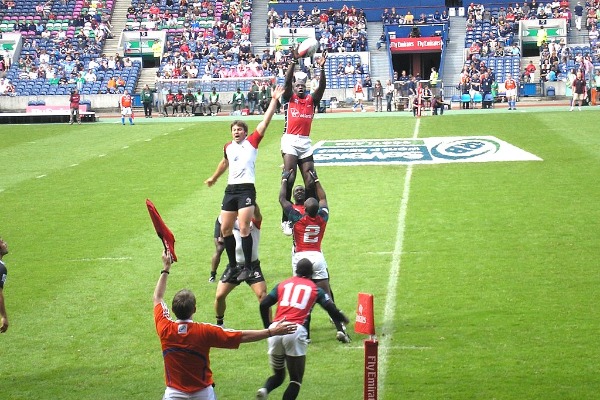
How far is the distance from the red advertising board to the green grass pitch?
27.1 meters

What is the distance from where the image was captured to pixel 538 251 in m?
15.6

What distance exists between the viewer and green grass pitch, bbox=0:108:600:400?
10328 mm

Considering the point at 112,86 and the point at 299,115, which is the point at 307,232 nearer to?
the point at 299,115

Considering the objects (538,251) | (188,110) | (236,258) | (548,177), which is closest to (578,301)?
(538,251)

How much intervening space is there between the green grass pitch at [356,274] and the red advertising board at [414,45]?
89.0 ft

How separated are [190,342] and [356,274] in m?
6.94

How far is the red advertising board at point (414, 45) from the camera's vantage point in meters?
55.2

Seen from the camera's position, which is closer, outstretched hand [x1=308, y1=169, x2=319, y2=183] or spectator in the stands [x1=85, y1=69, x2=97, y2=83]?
outstretched hand [x1=308, y1=169, x2=319, y2=183]

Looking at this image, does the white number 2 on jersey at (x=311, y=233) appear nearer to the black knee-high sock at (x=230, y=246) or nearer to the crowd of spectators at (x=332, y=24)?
the black knee-high sock at (x=230, y=246)

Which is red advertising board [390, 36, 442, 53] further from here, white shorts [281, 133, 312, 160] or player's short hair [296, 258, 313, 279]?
player's short hair [296, 258, 313, 279]

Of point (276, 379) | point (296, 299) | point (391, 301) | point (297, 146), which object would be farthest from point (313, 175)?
point (276, 379)

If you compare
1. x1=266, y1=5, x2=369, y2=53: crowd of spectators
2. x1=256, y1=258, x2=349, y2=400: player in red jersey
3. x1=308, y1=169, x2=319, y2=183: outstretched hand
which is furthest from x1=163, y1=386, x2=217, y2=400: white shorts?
x1=266, y1=5, x2=369, y2=53: crowd of spectators

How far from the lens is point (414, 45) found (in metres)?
55.5

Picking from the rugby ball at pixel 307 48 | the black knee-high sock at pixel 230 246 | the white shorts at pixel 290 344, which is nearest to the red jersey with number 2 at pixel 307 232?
the black knee-high sock at pixel 230 246
